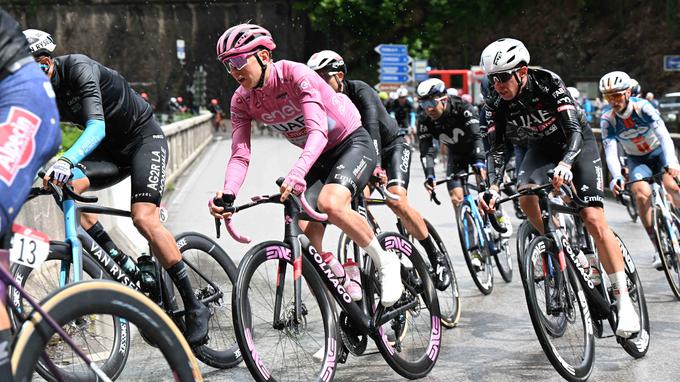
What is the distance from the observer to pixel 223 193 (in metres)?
5.35

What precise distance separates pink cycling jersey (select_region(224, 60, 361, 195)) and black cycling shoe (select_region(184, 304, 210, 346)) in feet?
2.50

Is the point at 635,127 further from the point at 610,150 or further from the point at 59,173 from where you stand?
the point at 59,173

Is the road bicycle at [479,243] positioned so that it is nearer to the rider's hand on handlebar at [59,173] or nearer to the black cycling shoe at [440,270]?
the black cycling shoe at [440,270]

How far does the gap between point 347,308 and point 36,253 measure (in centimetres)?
252

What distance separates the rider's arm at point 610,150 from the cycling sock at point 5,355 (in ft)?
19.9

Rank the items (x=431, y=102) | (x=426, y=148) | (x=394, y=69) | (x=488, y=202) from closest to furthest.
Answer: (x=488, y=202) < (x=431, y=102) < (x=426, y=148) < (x=394, y=69)

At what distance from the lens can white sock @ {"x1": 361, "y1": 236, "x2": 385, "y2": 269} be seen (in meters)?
5.88

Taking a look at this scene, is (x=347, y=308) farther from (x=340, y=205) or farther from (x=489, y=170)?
(x=489, y=170)

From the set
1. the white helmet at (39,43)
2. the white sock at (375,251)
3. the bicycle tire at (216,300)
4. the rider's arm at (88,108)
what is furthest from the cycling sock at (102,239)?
the white sock at (375,251)

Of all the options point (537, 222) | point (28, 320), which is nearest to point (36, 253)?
point (28, 320)

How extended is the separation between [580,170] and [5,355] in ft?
14.4

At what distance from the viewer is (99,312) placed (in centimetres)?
340

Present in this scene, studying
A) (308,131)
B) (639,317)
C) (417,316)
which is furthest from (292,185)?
(639,317)

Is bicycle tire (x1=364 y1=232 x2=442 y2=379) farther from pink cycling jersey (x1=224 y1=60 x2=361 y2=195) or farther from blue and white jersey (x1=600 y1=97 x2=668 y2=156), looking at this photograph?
blue and white jersey (x1=600 y1=97 x2=668 y2=156)
